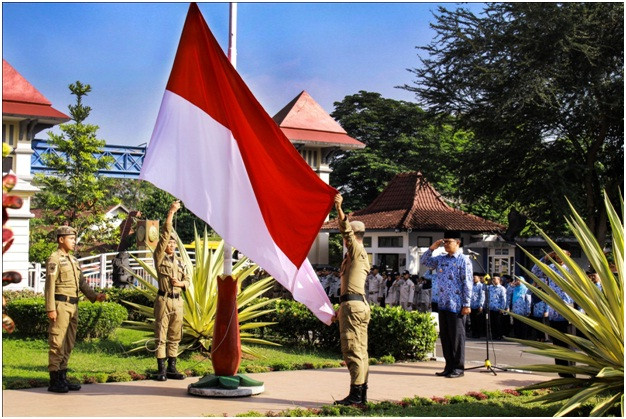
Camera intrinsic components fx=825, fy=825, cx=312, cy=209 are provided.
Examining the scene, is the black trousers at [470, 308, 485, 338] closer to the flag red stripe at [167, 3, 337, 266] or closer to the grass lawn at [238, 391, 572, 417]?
the grass lawn at [238, 391, 572, 417]

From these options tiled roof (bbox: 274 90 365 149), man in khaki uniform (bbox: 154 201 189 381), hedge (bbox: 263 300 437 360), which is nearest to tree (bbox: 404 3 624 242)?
tiled roof (bbox: 274 90 365 149)

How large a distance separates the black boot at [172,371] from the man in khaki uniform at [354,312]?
2620mm

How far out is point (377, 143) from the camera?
168 ft

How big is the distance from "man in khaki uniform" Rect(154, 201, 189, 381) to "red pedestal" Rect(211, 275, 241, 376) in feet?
4.53

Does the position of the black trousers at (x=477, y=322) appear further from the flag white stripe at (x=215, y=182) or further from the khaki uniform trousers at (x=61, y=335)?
the khaki uniform trousers at (x=61, y=335)

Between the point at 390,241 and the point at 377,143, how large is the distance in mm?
17100

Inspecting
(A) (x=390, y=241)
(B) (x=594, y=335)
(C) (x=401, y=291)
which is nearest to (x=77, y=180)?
(A) (x=390, y=241)

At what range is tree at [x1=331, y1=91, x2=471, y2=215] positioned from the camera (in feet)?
161

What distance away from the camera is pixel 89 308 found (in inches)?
549

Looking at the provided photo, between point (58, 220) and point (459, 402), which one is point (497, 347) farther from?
point (58, 220)

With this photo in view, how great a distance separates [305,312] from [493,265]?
2401cm

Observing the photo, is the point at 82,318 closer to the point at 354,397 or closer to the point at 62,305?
the point at 62,305

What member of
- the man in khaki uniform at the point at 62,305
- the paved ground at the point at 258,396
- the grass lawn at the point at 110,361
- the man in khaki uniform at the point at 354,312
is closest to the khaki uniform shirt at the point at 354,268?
the man in khaki uniform at the point at 354,312

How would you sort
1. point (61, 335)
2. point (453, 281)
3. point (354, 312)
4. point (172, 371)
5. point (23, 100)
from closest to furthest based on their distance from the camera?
point (354, 312) → point (61, 335) → point (172, 371) → point (453, 281) → point (23, 100)
